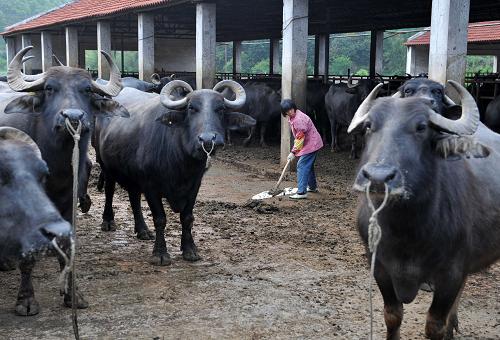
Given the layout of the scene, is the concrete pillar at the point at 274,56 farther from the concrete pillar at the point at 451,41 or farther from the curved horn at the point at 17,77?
the curved horn at the point at 17,77

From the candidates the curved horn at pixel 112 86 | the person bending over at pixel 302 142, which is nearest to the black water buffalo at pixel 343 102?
the person bending over at pixel 302 142

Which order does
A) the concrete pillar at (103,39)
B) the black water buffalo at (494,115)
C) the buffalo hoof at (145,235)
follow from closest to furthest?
1. the buffalo hoof at (145,235)
2. the black water buffalo at (494,115)
3. the concrete pillar at (103,39)

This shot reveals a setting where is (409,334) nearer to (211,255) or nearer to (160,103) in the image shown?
→ (211,255)

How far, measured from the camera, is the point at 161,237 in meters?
6.09

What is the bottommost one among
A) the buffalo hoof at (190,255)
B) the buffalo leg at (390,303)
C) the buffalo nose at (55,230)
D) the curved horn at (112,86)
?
the buffalo hoof at (190,255)

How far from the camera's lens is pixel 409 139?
3271 mm

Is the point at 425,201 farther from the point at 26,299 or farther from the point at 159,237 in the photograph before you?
the point at 159,237

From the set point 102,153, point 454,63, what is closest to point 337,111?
point 454,63

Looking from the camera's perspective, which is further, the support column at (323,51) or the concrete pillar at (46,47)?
the concrete pillar at (46,47)

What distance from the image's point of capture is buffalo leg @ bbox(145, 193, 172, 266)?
19.8 feet

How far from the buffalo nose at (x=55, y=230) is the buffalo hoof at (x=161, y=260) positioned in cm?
281

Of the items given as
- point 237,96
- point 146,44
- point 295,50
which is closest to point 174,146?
point 237,96

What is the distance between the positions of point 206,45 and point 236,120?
299 inches

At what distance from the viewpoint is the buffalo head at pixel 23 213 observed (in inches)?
129
